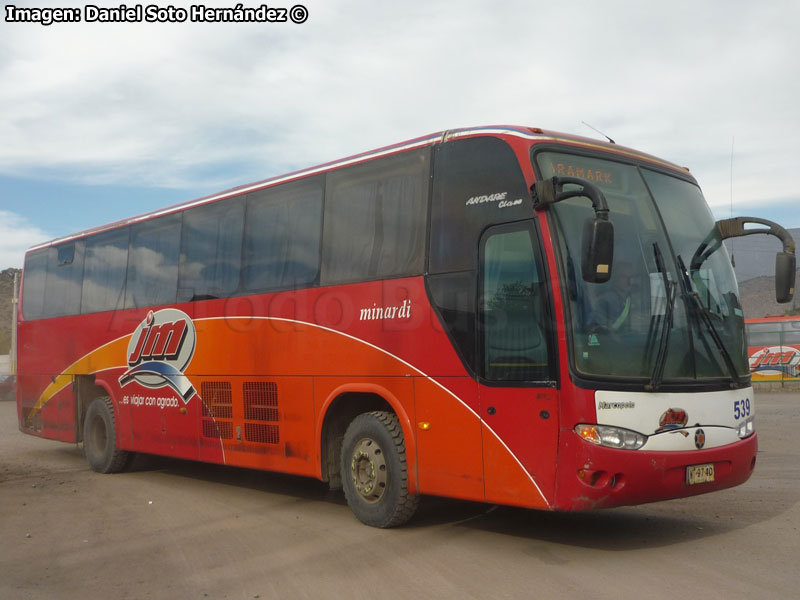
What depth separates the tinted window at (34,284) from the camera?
609 inches

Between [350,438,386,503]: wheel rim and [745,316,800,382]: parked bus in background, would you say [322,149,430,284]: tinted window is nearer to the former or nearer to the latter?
[350,438,386,503]: wheel rim

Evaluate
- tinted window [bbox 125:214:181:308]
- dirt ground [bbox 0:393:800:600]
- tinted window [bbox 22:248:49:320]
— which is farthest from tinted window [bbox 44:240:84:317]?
dirt ground [bbox 0:393:800:600]

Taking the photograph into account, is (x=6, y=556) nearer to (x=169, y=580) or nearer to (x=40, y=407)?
(x=169, y=580)

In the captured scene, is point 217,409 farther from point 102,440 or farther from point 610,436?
point 610,436

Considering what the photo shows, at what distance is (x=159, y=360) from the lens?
476 inches

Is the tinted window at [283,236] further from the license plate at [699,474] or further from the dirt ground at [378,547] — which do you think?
the license plate at [699,474]

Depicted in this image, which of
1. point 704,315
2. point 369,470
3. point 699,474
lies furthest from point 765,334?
point 699,474

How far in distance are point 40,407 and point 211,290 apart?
19.9 feet

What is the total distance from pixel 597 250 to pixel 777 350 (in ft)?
100

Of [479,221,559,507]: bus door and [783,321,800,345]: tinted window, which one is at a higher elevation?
[783,321,800,345]: tinted window

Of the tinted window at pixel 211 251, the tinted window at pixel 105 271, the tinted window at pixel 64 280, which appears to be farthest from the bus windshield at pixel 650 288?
the tinted window at pixel 64 280

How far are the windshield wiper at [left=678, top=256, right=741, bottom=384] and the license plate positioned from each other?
2.89 feet

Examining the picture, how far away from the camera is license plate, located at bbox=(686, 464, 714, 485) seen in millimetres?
6934

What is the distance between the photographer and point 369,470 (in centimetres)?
848
